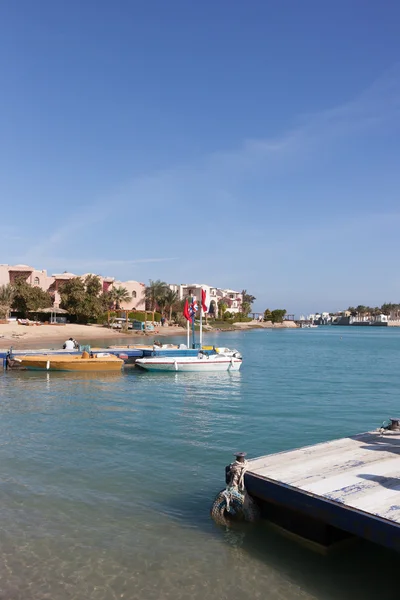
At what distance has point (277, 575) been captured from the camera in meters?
7.38

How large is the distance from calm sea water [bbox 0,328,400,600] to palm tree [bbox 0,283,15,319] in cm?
5726

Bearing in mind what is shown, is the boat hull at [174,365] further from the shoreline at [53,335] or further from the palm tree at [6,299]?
the palm tree at [6,299]

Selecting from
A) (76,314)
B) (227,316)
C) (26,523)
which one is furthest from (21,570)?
(227,316)

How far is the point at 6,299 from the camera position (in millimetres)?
79312

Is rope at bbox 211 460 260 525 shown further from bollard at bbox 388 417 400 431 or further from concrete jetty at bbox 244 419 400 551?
bollard at bbox 388 417 400 431

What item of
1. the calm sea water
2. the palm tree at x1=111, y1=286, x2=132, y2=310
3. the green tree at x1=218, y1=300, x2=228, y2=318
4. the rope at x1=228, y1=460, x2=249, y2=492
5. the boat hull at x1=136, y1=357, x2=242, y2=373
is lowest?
the calm sea water

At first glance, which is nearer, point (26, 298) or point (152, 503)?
point (152, 503)

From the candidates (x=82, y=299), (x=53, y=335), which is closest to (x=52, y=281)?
(x=82, y=299)

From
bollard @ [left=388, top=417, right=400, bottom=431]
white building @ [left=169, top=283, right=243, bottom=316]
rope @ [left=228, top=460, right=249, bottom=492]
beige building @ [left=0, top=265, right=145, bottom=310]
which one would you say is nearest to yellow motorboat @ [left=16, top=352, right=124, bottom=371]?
bollard @ [left=388, top=417, right=400, bottom=431]

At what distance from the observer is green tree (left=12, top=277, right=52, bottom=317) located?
82750 millimetres

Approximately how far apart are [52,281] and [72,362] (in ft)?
229

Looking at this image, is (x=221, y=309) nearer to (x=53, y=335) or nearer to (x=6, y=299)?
(x=6, y=299)

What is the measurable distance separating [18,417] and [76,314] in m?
70.2

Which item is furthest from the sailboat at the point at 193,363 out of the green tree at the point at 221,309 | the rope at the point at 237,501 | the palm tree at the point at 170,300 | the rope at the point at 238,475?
the green tree at the point at 221,309
